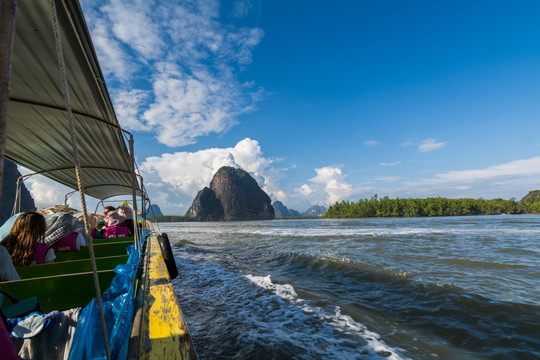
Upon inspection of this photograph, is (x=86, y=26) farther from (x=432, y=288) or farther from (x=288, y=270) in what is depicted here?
(x=288, y=270)

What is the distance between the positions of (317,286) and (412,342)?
8.91ft

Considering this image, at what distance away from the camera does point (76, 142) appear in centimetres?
208

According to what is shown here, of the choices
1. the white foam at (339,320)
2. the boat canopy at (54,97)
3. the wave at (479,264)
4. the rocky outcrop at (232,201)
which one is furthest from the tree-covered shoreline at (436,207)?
the boat canopy at (54,97)

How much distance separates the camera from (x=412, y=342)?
379 cm

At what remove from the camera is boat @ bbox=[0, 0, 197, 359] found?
1525mm

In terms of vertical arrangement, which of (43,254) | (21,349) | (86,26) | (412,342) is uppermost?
(86,26)

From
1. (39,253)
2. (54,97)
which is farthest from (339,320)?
(54,97)

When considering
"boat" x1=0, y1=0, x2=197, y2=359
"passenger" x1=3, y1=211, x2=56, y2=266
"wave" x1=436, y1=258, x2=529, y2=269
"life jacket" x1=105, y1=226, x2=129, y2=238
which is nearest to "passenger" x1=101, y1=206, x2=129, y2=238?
"life jacket" x1=105, y1=226, x2=129, y2=238

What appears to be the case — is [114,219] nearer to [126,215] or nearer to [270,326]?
[126,215]

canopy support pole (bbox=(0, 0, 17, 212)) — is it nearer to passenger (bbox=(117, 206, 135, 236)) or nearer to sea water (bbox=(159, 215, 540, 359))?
sea water (bbox=(159, 215, 540, 359))

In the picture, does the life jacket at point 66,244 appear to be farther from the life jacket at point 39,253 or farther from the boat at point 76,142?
the life jacket at point 39,253

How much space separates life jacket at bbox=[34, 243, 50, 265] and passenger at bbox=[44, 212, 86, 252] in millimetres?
941

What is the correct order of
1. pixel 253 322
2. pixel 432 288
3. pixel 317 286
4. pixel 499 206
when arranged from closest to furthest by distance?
pixel 253 322 < pixel 432 288 < pixel 317 286 < pixel 499 206

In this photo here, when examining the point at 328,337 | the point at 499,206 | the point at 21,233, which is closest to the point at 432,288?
the point at 328,337
